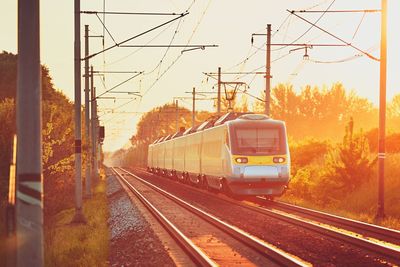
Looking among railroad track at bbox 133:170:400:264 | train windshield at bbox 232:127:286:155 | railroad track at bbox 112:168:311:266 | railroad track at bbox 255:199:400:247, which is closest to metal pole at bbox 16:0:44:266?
railroad track at bbox 112:168:311:266

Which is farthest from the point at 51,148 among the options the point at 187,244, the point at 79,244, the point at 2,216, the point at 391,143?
the point at 391,143

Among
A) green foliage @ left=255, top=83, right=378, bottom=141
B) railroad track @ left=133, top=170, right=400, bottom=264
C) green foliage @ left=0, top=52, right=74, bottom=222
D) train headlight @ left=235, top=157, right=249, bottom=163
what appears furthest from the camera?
green foliage @ left=255, top=83, right=378, bottom=141

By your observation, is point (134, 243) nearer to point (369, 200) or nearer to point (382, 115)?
point (382, 115)

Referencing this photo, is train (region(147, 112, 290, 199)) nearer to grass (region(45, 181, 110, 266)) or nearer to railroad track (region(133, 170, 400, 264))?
railroad track (region(133, 170, 400, 264))

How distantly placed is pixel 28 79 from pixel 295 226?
11039 mm

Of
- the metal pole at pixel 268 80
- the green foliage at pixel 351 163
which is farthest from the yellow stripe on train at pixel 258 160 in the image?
the metal pole at pixel 268 80

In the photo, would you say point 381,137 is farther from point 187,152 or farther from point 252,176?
point 187,152

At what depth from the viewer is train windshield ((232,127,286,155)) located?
22734mm

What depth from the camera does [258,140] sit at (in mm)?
23016

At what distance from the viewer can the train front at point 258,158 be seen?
2238cm

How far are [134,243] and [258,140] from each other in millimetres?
10607

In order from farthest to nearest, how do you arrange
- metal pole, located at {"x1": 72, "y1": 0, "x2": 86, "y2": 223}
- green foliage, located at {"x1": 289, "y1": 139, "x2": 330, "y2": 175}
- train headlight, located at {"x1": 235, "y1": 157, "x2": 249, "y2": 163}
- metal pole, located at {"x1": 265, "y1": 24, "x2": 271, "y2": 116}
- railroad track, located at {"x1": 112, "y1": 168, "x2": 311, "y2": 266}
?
1. green foliage, located at {"x1": 289, "y1": 139, "x2": 330, "y2": 175}
2. metal pole, located at {"x1": 265, "y1": 24, "x2": 271, "y2": 116}
3. train headlight, located at {"x1": 235, "y1": 157, "x2": 249, "y2": 163}
4. metal pole, located at {"x1": 72, "y1": 0, "x2": 86, "y2": 223}
5. railroad track, located at {"x1": 112, "y1": 168, "x2": 311, "y2": 266}

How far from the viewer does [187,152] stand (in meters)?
35.2

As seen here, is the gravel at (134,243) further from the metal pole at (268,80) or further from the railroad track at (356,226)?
the metal pole at (268,80)
